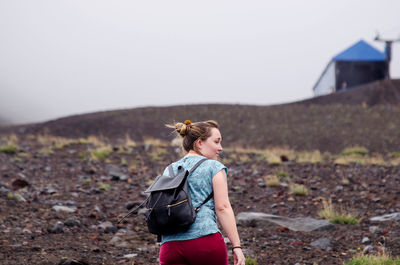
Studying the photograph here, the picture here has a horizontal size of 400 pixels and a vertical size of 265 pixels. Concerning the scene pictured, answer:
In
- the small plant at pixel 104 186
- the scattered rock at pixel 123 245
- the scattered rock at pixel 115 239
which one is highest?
the small plant at pixel 104 186

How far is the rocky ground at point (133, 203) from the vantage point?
5.29 metres

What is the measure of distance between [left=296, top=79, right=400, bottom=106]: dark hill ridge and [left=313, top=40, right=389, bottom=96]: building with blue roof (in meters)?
2.55

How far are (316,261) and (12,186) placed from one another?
22.6 feet

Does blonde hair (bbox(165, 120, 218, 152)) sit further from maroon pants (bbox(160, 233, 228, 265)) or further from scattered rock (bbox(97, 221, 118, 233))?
scattered rock (bbox(97, 221, 118, 233))

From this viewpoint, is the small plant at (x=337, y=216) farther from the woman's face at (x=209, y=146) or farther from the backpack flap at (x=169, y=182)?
the backpack flap at (x=169, y=182)

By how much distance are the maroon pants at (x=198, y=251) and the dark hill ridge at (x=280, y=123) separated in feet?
66.4

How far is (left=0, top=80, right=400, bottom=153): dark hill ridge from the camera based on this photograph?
80.6ft

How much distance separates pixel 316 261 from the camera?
503cm

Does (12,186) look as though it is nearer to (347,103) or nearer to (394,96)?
(347,103)

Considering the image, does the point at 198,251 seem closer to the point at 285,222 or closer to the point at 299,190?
the point at 285,222

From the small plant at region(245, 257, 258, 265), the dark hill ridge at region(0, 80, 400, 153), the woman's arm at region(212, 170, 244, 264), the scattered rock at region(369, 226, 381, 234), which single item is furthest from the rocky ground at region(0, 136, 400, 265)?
the dark hill ridge at region(0, 80, 400, 153)

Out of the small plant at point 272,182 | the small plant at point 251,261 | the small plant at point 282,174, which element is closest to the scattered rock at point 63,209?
the small plant at point 251,261

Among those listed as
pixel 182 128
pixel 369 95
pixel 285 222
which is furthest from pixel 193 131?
pixel 369 95

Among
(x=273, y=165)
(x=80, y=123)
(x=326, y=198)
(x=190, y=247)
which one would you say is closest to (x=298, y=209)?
(x=326, y=198)
